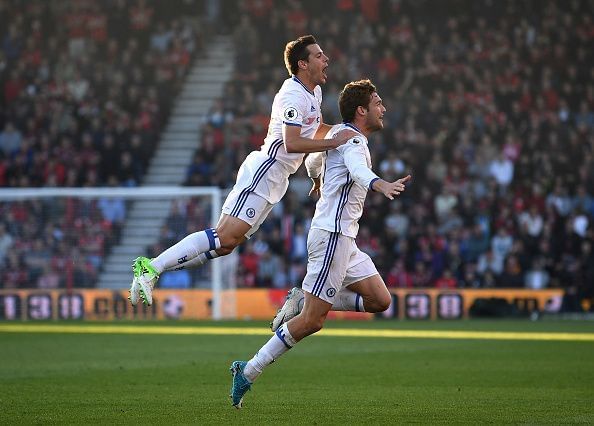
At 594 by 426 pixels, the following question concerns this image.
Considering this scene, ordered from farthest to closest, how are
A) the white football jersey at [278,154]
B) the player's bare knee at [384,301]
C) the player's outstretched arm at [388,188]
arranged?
the white football jersey at [278,154]
the player's bare knee at [384,301]
the player's outstretched arm at [388,188]

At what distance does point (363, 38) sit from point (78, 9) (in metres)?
7.40

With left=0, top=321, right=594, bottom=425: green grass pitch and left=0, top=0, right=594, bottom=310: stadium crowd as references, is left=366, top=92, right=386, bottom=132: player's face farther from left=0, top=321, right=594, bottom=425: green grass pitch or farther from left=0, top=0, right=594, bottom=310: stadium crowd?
left=0, top=0, right=594, bottom=310: stadium crowd

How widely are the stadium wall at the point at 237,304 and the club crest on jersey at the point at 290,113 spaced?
45.0 feet

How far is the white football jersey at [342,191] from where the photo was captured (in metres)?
9.48

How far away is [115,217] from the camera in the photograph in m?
24.5

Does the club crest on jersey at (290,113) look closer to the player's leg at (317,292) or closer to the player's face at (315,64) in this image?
the player's face at (315,64)

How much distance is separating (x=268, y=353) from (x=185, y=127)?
21.1 m

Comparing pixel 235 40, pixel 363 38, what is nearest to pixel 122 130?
pixel 235 40

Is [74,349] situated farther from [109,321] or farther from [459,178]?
[459,178]

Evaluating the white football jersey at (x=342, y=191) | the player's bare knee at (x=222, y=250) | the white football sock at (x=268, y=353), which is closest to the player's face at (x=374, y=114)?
the white football jersey at (x=342, y=191)

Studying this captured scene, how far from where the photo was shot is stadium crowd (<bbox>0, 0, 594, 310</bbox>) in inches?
966

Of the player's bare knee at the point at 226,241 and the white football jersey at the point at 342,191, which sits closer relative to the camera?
the white football jersey at the point at 342,191

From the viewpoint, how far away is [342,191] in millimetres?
9570

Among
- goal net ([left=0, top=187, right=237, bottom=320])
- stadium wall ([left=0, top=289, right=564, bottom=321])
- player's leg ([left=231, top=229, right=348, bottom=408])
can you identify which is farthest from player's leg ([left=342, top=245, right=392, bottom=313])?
goal net ([left=0, top=187, right=237, bottom=320])
